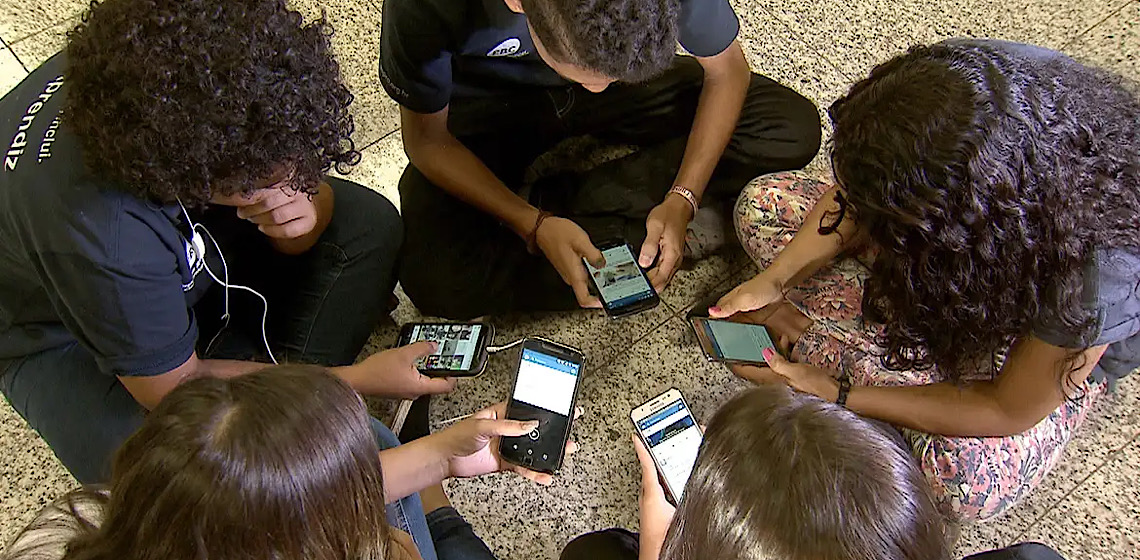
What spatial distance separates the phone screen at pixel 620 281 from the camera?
1.17 metres

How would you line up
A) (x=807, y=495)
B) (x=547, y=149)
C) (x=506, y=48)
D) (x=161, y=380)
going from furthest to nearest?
(x=547, y=149)
(x=506, y=48)
(x=161, y=380)
(x=807, y=495)

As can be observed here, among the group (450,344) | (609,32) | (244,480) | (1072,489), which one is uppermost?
(609,32)

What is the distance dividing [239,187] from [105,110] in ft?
0.43

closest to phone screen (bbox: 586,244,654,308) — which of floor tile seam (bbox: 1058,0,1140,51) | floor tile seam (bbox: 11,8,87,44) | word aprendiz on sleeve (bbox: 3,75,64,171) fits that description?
word aprendiz on sleeve (bbox: 3,75,64,171)

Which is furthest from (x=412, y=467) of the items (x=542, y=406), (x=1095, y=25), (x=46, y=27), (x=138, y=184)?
(x=1095, y=25)

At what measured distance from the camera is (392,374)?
1.08 metres

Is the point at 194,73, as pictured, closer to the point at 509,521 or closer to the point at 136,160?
the point at 136,160

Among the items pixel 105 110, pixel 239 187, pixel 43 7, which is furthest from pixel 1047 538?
pixel 43 7

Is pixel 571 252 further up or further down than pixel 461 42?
further down

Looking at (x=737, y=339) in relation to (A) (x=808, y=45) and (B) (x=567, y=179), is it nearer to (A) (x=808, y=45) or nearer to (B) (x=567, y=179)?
(B) (x=567, y=179)

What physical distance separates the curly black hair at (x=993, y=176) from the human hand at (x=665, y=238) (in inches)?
15.1

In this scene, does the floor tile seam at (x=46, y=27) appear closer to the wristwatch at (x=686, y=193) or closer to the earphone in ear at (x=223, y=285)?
the earphone in ear at (x=223, y=285)

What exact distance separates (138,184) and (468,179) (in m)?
0.50

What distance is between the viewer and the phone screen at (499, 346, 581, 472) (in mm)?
1060
